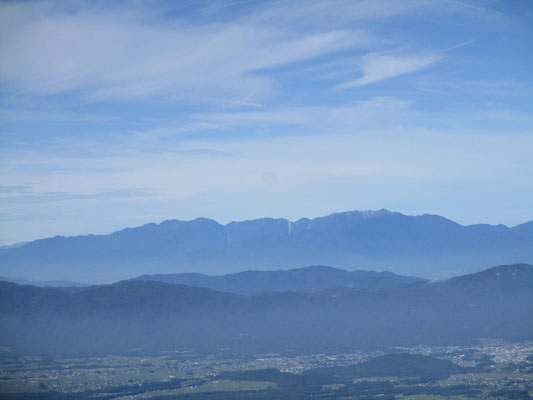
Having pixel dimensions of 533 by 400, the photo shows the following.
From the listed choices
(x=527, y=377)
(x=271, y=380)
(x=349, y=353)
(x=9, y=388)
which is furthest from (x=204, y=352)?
(x=527, y=377)

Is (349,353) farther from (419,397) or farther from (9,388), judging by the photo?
(9,388)

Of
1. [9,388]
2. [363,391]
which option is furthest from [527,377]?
[9,388]

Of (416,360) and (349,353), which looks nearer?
(416,360)

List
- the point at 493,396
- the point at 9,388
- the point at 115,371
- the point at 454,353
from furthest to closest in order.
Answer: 1. the point at 454,353
2. the point at 115,371
3. the point at 9,388
4. the point at 493,396

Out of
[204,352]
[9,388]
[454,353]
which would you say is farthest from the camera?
[204,352]

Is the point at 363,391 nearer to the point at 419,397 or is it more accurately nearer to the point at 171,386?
the point at 419,397

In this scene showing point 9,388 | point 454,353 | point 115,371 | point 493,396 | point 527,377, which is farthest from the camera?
point 454,353

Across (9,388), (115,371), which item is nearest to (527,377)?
(115,371)

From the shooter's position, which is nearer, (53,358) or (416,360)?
(416,360)

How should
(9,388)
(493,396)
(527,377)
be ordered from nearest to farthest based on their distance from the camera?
1. (493,396)
2. (9,388)
3. (527,377)

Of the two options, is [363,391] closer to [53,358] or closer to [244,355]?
[244,355]
